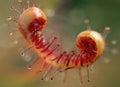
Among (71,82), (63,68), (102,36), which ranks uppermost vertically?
(102,36)

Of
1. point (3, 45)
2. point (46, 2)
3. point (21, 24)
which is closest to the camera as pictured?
point (21, 24)

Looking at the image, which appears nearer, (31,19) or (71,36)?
(31,19)

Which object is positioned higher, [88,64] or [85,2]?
[85,2]

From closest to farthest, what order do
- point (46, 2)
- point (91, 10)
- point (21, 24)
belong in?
point (21, 24)
point (46, 2)
point (91, 10)

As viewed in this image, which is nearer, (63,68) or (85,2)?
(63,68)

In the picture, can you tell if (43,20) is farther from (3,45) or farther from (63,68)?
(3,45)

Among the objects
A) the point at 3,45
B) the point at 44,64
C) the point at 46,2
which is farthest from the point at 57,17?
the point at 44,64

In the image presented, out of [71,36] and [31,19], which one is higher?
[31,19]

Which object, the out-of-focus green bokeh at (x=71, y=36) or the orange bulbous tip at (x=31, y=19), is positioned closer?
the orange bulbous tip at (x=31, y=19)
